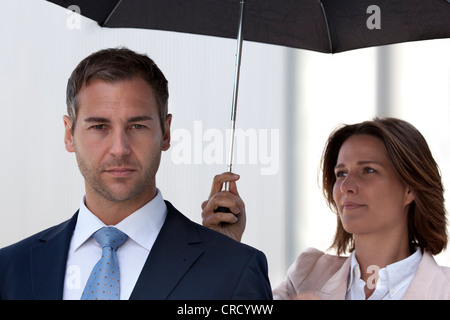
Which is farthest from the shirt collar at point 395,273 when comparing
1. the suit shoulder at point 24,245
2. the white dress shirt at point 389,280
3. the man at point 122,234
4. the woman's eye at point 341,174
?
the suit shoulder at point 24,245

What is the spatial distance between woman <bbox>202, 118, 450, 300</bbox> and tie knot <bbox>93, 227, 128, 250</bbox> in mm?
714

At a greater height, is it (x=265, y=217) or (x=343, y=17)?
(x=343, y=17)

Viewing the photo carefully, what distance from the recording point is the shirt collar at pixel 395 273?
252 cm

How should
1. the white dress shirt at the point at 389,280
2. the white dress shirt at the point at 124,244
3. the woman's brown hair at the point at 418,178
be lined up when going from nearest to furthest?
the white dress shirt at the point at 124,244, the white dress shirt at the point at 389,280, the woman's brown hair at the point at 418,178

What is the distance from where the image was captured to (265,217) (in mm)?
4430

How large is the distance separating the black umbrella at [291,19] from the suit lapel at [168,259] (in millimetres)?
881

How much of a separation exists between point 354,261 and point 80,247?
1240mm

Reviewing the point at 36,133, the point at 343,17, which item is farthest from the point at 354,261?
the point at 36,133

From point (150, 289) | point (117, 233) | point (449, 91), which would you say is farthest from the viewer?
point (449, 91)

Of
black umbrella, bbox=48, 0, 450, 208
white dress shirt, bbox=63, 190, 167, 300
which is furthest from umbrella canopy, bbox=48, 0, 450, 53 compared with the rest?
white dress shirt, bbox=63, 190, 167, 300

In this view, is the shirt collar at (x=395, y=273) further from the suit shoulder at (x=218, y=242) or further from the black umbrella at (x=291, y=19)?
the suit shoulder at (x=218, y=242)

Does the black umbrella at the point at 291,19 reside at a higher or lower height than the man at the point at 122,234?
higher

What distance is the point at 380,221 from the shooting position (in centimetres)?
260

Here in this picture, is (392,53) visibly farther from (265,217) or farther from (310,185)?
(265,217)
